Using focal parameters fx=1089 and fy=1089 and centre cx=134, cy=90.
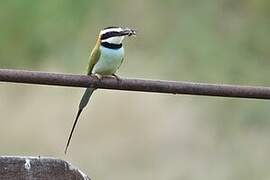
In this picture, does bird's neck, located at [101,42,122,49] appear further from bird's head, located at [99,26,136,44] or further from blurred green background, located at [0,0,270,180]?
blurred green background, located at [0,0,270,180]

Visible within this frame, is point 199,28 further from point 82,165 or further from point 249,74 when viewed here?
point 82,165

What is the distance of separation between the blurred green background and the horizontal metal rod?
3053 millimetres

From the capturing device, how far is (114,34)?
1697 mm

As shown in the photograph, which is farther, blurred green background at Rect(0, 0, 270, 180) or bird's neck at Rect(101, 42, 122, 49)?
blurred green background at Rect(0, 0, 270, 180)

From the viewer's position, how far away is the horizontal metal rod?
1217 millimetres

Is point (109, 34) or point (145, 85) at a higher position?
point (145, 85)

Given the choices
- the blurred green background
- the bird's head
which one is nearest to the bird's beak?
the bird's head

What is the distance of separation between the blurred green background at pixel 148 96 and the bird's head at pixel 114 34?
2607mm

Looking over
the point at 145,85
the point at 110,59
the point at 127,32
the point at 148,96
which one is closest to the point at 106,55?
the point at 110,59

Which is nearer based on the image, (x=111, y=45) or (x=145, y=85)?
(x=145, y=85)

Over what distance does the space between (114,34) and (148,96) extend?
11.6 feet

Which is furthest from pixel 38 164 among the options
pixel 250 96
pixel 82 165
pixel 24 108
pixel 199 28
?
pixel 199 28

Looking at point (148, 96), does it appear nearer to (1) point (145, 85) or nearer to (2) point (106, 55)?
(2) point (106, 55)

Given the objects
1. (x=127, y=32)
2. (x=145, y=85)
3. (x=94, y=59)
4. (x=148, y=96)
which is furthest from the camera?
(x=148, y=96)
